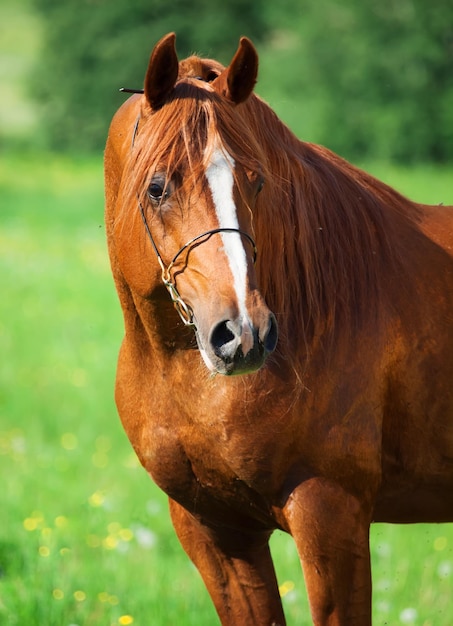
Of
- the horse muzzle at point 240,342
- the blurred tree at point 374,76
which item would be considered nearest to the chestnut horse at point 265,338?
the horse muzzle at point 240,342

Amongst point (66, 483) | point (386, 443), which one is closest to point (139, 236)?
point (386, 443)

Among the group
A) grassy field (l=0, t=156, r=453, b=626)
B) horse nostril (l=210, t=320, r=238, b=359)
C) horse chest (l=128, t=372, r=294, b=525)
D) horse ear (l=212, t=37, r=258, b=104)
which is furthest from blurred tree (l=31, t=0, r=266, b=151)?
horse nostril (l=210, t=320, r=238, b=359)

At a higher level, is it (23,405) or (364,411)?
(364,411)

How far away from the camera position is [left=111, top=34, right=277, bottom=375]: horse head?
2.35m

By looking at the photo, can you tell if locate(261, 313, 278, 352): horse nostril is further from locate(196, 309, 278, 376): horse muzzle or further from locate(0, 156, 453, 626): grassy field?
locate(0, 156, 453, 626): grassy field

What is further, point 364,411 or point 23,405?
point 23,405

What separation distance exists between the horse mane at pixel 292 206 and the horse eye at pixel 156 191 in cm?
2

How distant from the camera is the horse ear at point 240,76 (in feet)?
8.36

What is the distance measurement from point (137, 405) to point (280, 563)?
9.07 ft

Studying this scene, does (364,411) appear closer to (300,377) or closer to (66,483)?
(300,377)

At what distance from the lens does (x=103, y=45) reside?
41.1 m

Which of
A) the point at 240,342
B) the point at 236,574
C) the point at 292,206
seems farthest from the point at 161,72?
the point at 236,574

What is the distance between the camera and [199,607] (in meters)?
4.59

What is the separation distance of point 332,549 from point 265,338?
0.76 metres
